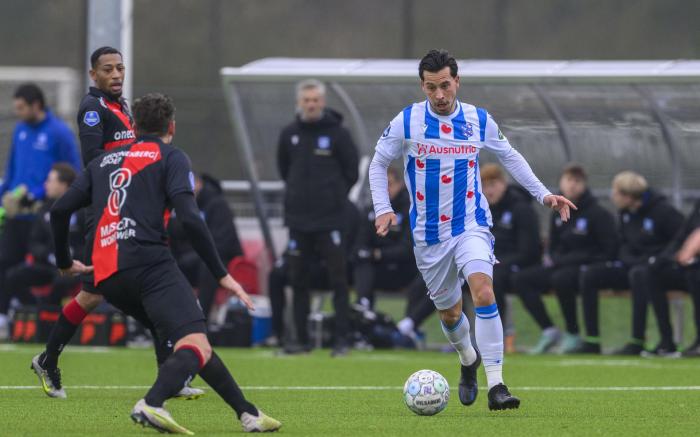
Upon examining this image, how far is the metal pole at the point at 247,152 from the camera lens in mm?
15594

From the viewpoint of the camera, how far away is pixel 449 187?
8383 millimetres

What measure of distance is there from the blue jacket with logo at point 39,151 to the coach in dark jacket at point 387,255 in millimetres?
2880

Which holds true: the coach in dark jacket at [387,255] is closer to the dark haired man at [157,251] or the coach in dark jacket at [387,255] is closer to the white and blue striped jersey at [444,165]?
the white and blue striped jersey at [444,165]

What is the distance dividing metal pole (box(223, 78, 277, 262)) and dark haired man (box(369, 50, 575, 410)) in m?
7.10

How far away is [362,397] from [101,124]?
7.20ft

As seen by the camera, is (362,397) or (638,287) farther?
(638,287)

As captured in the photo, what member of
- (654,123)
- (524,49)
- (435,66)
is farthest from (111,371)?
(524,49)

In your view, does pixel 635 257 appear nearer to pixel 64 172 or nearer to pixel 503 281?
pixel 503 281

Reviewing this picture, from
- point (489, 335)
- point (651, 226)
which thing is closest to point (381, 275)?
point (651, 226)

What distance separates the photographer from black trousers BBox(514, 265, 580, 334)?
551 inches

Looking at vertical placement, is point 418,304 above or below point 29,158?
below

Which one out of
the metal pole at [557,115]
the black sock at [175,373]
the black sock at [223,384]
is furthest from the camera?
the metal pole at [557,115]

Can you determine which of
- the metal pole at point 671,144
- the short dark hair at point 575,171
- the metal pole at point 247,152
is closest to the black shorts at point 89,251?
the short dark hair at point 575,171

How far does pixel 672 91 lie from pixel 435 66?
7562mm
